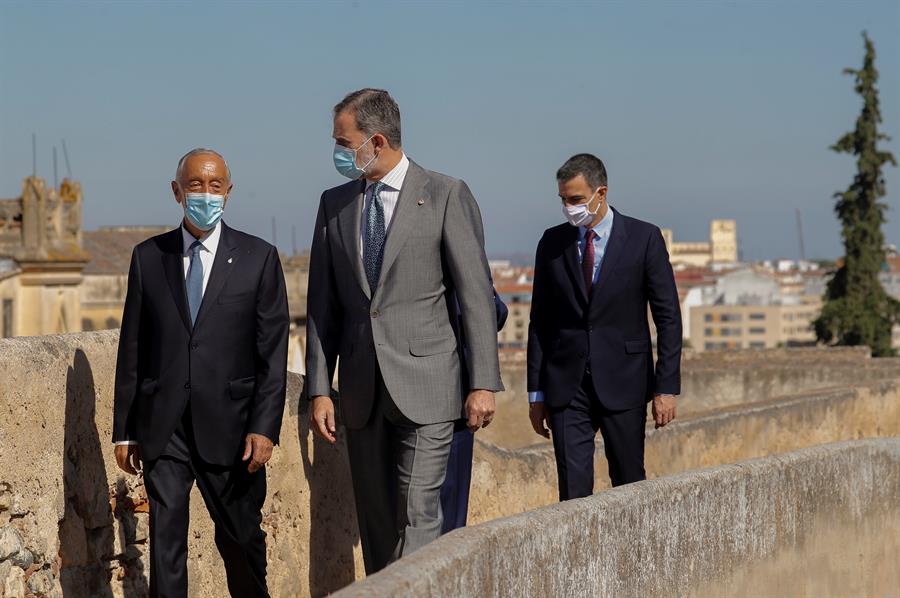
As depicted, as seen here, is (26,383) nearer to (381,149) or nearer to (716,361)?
(381,149)

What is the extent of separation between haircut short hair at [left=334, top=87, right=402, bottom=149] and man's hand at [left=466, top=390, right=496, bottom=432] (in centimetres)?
96

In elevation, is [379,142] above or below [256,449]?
above

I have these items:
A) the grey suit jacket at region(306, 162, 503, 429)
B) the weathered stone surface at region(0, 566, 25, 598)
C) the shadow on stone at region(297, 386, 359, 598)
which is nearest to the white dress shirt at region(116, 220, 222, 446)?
the grey suit jacket at region(306, 162, 503, 429)

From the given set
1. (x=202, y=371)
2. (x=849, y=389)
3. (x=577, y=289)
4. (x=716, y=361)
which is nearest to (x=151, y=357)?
(x=202, y=371)

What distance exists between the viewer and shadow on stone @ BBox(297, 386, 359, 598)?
702cm

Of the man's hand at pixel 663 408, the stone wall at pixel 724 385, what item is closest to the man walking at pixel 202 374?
the man's hand at pixel 663 408

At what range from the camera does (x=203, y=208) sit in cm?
573

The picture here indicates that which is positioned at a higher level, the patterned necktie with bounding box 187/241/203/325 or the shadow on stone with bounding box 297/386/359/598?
the patterned necktie with bounding box 187/241/203/325

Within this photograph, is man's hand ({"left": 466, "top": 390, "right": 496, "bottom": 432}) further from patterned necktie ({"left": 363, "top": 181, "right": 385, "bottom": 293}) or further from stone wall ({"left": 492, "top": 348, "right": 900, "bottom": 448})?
stone wall ({"left": 492, "top": 348, "right": 900, "bottom": 448})

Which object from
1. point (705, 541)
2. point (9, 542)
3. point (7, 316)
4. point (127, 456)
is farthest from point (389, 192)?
point (7, 316)

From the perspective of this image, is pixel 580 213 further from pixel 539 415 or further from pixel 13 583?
pixel 13 583

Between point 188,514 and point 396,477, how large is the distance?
0.75 metres

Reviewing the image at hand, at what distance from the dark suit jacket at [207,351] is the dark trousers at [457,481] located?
2.44 feet

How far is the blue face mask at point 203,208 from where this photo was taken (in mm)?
5719
